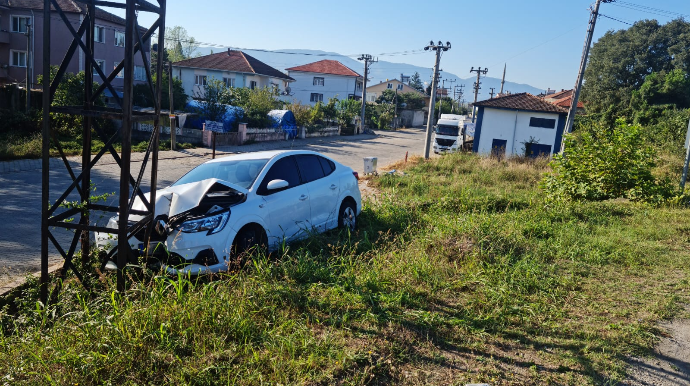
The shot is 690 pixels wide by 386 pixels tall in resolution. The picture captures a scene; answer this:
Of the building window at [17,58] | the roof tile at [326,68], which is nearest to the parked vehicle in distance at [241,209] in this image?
the building window at [17,58]

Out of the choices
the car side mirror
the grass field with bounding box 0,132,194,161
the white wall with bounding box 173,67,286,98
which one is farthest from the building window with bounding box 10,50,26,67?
the car side mirror

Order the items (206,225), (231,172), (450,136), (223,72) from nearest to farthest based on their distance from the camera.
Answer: (206,225) → (231,172) → (450,136) → (223,72)

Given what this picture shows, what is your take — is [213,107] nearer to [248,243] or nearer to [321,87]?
[248,243]

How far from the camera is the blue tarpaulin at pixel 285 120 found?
32.2m

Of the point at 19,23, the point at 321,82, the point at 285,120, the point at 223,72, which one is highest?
the point at 321,82

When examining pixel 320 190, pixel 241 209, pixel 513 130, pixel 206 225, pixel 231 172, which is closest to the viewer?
pixel 206 225

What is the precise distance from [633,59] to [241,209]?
54096mm

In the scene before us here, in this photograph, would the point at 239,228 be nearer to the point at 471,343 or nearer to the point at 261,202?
the point at 261,202

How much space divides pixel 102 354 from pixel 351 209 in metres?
5.55

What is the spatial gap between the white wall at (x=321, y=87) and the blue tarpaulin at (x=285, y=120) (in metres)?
32.1

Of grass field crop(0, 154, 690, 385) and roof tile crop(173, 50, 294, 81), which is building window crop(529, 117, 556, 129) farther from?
roof tile crop(173, 50, 294, 81)

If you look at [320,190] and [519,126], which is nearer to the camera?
[320,190]

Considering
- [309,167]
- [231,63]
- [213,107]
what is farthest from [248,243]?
[231,63]

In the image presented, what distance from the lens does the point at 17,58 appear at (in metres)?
36.9
